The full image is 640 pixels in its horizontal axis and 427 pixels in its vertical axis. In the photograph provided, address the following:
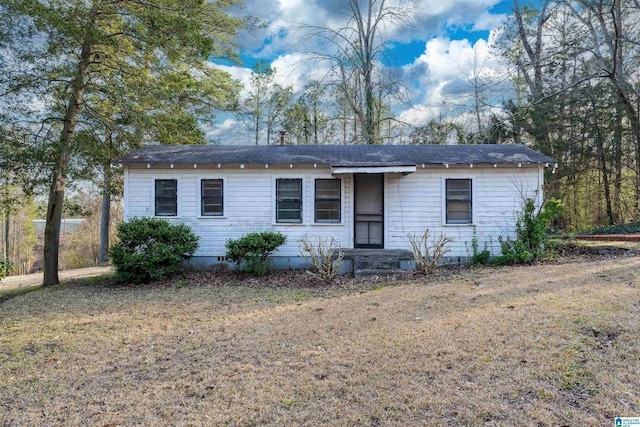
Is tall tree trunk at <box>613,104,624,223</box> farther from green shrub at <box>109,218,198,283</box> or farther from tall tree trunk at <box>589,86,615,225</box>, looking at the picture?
green shrub at <box>109,218,198,283</box>

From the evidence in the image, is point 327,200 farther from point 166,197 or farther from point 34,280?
point 34,280

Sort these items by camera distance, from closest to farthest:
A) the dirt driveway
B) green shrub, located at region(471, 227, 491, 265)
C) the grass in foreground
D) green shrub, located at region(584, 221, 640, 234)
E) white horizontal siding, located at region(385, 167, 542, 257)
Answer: the grass in foreground
green shrub, located at region(471, 227, 491, 265)
white horizontal siding, located at region(385, 167, 542, 257)
the dirt driveway
green shrub, located at region(584, 221, 640, 234)

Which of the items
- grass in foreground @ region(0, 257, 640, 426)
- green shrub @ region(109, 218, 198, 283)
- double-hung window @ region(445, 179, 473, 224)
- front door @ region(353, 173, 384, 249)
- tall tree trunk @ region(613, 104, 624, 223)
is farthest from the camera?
tall tree trunk @ region(613, 104, 624, 223)

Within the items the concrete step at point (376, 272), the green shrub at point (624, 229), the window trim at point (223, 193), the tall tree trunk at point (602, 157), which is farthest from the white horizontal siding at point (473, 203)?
the tall tree trunk at point (602, 157)

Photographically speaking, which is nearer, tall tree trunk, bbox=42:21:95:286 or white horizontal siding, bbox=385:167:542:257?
tall tree trunk, bbox=42:21:95:286

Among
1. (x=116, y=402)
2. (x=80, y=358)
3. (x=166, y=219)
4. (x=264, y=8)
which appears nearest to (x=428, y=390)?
(x=116, y=402)

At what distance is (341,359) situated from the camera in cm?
394

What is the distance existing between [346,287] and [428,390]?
475 cm

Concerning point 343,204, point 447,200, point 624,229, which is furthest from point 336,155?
point 624,229

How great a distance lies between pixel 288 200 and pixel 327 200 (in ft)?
3.45

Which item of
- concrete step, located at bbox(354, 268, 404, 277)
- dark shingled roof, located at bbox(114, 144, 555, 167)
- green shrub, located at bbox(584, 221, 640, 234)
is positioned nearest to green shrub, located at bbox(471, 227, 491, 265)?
dark shingled roof, located at bbox(114, 144, 555, 167)

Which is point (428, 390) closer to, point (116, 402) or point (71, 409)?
point (116, 402)

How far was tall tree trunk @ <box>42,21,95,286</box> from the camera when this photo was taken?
29.4 ft

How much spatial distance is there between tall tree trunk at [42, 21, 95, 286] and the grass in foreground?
3.28 metres
